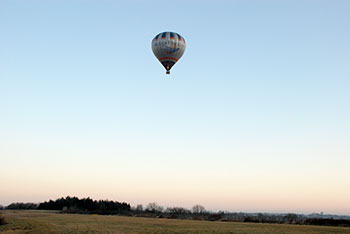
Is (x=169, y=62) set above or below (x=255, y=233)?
above

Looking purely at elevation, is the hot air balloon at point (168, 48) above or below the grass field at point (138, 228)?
above

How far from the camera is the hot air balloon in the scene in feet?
182

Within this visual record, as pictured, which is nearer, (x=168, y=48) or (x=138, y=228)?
(x=138, y=228)

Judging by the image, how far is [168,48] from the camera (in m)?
55.5

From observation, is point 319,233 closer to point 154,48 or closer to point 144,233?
point 144,233

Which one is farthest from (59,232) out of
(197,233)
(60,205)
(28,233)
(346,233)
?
(60,205)

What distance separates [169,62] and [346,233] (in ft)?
108

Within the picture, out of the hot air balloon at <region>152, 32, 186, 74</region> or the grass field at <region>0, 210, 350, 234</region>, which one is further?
the hot air balloon at <region>152, 32, 186, 74</region>

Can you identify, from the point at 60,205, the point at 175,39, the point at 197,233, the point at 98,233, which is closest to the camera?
the point at 98,233

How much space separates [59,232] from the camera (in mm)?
39969

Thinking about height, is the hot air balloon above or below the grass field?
above

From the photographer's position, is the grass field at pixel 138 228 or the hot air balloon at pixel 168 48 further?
the hot air balloon at pixel 168 48

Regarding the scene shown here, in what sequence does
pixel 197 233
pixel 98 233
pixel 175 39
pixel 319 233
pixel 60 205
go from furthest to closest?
pixel 60 205 < pixel 175 39 < pixel 319 233 < pixel 197 233 < pixel 98 233

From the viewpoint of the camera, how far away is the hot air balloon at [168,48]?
2183 inches
